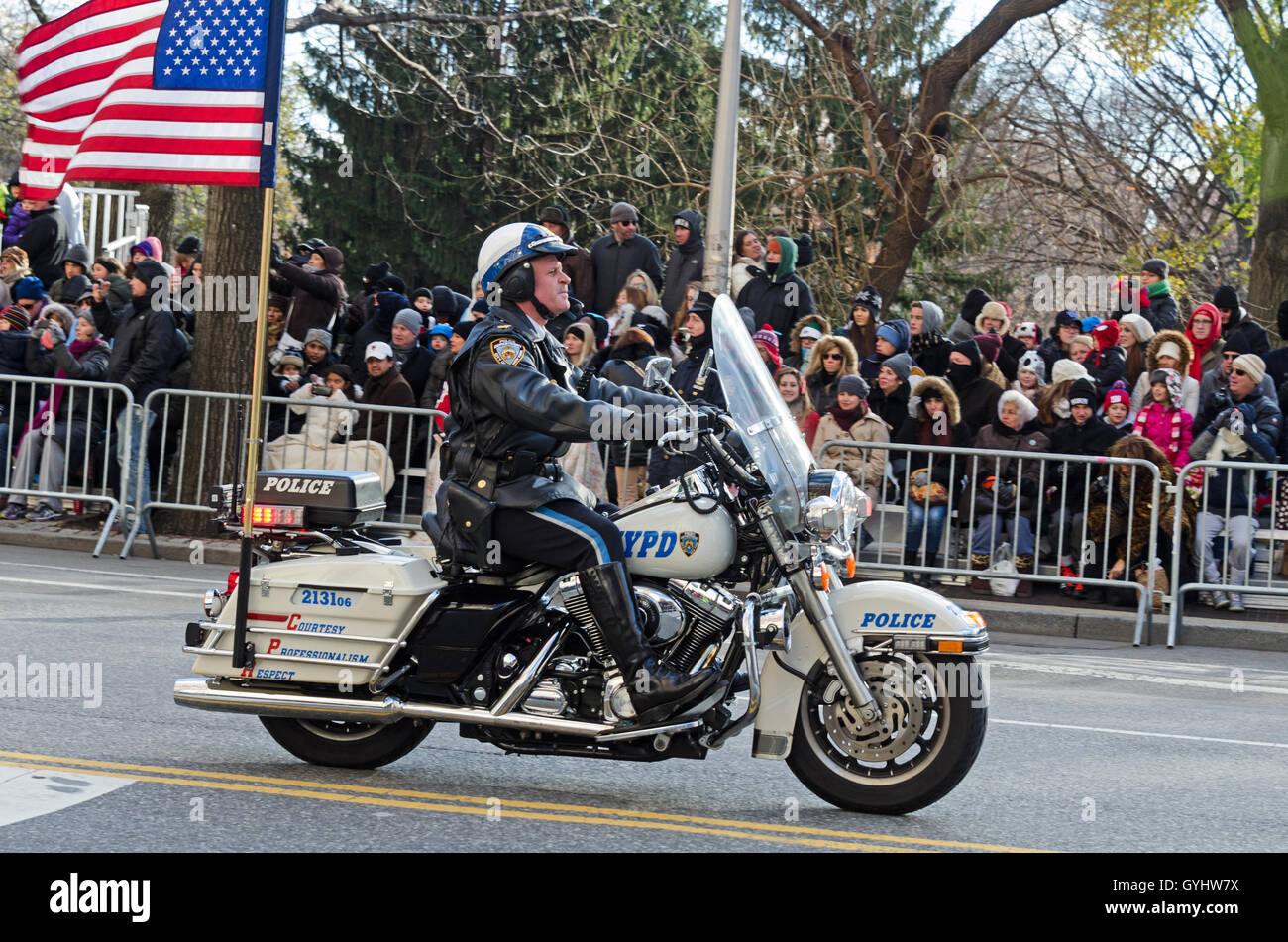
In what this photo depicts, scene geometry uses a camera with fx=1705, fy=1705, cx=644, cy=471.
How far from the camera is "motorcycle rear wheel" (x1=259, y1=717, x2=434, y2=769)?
20.9 feet

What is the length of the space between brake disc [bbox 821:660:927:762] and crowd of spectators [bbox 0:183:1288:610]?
380 centimetres

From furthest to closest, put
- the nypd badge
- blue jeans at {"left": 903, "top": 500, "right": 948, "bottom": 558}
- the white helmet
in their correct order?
1. blue jeans at {"left": 903, "top": 500, "right": 948, "bottom": 558}
2. the white helmet
3. the nypd badge

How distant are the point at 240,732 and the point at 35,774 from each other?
3.58 ft

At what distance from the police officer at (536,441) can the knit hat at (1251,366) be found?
7172mm

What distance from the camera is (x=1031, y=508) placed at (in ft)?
38.3

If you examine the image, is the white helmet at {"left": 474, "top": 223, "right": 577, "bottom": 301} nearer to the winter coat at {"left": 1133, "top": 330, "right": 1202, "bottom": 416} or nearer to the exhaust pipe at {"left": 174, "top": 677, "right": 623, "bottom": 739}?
the exhaust pipe at {"left": 174, "top": 677, "right": 623, "bottom": 739}

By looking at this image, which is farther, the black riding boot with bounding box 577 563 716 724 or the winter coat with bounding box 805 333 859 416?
the winter coat with bounding box 805 333 859 416

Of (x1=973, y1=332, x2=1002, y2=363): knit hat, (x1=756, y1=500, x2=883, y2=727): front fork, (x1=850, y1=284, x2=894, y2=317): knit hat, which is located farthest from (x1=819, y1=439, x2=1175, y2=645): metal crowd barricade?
(x1=756, y1=500, x2=883, y2=727): front fork

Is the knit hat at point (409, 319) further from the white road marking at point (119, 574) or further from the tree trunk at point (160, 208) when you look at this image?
the tree trunk at point (160, 208)

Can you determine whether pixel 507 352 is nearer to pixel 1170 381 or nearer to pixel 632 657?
pixel 632 657

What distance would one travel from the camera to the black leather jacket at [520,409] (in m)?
5.72

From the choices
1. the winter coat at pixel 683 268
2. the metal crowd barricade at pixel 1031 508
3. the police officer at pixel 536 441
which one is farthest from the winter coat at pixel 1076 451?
the police officer at pixel 536 441

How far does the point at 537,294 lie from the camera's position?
236 inches
